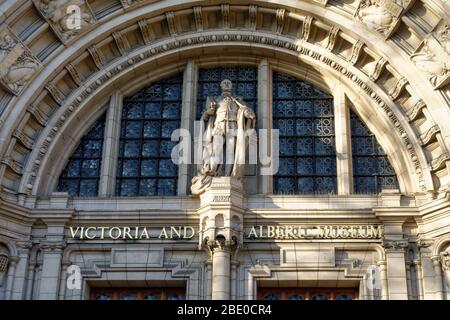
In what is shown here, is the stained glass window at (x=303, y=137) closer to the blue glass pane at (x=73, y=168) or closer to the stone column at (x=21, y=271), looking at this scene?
the blue glass pane at (x=73, y=168)

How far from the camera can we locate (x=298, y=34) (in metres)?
27.9

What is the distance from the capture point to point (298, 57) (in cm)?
2772

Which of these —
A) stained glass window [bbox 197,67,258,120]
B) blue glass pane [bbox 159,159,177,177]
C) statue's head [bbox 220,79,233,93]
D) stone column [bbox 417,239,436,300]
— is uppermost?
stained glass window [bbox 197,67,258,120]

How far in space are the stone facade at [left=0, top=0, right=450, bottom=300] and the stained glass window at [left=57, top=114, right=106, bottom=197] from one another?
0.27 m

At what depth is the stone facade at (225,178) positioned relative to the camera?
971 inches

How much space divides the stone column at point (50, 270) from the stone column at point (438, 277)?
996 centimetres

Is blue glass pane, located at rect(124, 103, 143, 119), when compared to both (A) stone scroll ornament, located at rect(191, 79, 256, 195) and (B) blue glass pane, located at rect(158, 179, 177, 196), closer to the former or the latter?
(A) stone scroll ornament, located at rect(191, 79, 256, 195)

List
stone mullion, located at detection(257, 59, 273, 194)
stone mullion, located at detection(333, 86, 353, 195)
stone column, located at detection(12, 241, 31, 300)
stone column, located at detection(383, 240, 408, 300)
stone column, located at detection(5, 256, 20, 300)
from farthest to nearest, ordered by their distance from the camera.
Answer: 1. stone mullion, located at detection(257, 59, 273, 194)
2. stone mullion, located at detection(333, 86, 353, 195)
3. stone column, located at detection(12, 241, 31, 300)
4. stone column, located at detection(5, 256, 20, 300)
5. stone column, located at detection(383, 240, 408, 300)

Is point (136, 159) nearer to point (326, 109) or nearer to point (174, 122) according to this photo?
point (174, 122)

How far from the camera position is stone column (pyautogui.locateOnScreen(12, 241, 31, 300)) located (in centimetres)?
2445

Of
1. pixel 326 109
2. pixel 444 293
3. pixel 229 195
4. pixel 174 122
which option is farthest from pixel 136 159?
pixel 444 293

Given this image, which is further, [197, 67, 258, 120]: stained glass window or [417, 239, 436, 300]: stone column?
[197, 67, 258, 120]: stained glass window

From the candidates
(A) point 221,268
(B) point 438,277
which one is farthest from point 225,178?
(B) point 438,277

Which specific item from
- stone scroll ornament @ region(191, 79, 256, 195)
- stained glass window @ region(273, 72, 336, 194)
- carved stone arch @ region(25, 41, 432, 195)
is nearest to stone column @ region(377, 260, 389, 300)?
carved stone arch @ region(25, 41, 432, 195)
